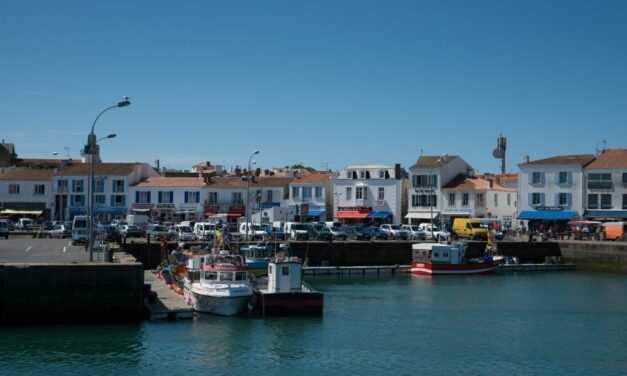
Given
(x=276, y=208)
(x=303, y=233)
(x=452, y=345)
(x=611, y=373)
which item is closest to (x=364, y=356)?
(x=452, y=345)

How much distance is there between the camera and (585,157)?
82.7 metres

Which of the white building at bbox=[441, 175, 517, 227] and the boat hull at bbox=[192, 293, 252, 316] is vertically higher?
the white building at bbox=[441, 175, 517, 227]

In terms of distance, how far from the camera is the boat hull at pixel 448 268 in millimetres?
63312

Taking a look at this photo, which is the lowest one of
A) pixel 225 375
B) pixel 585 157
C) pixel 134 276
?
pixel 225 375

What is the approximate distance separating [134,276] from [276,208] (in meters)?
46.3

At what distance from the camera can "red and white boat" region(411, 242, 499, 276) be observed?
6344 cm

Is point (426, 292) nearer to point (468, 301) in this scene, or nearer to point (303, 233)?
point (468, 301)

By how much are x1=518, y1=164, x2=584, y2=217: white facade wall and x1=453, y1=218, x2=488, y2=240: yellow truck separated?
7593 mm

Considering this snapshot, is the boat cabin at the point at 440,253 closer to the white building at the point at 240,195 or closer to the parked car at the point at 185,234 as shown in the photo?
the parked car at the point at 185,234

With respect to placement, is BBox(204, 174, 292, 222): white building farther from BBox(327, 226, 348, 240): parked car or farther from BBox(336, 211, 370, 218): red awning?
BBox(327, 226, 348, 240): parked car

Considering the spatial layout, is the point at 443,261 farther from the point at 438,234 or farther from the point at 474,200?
the point at 474,200

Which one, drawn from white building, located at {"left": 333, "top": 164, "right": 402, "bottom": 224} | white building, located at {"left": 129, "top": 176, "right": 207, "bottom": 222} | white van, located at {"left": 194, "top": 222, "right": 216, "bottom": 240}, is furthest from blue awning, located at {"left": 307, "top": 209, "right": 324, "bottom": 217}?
white van, located at {"left": 194, "top": 222, "right": 216, "bottom": 240}

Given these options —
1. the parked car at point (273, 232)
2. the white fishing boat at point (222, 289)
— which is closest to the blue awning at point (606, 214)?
the parked car at point (273, 232)

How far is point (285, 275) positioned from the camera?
4194 centimetres
